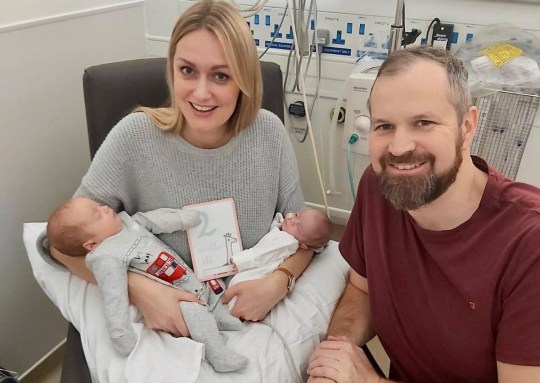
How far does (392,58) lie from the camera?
1026 mm

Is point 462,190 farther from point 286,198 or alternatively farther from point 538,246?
point 286,198

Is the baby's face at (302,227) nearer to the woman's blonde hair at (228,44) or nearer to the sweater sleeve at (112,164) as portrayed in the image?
the woman's blonde hair at (228,44)

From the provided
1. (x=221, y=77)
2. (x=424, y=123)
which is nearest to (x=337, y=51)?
(x=221, y=77)

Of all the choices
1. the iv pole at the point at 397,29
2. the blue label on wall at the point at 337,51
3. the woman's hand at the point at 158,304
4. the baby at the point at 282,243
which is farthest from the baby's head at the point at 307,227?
the blue label on wall at the point at 337,51

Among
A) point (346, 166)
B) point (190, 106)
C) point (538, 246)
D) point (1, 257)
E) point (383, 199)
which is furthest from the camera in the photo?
point (346, 166)

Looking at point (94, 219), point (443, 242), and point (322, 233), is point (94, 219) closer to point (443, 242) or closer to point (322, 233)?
point (322, 233)

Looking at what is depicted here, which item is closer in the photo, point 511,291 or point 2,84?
point 511,291

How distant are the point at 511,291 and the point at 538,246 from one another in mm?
104

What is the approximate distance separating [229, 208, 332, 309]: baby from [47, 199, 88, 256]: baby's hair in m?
0.41

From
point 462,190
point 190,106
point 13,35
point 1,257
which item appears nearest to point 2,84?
point 13,35

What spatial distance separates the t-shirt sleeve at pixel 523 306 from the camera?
3.04 ft

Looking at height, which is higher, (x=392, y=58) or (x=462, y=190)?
(x=392, y=58)

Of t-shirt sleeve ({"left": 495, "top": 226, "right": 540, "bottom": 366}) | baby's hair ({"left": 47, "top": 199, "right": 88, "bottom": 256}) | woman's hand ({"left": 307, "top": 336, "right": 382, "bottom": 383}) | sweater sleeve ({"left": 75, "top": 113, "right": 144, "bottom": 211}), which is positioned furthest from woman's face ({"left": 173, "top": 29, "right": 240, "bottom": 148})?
t-shirt sleeve ({"left": 495, "top": 226, "right": 540, "bottom": 366})

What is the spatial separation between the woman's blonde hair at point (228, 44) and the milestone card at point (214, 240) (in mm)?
244
